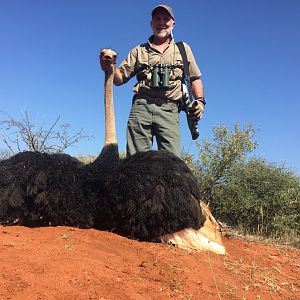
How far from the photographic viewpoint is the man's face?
5.85m

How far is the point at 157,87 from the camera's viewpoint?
560 centimetres

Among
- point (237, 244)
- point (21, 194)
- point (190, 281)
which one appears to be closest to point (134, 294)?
point (190, 281)

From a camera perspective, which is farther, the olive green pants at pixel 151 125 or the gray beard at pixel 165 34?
the gray beard at pixel 165 34

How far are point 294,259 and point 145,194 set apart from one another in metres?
2.23

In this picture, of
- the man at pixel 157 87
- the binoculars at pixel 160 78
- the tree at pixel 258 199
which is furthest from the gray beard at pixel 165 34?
the tree at pixel 258 199

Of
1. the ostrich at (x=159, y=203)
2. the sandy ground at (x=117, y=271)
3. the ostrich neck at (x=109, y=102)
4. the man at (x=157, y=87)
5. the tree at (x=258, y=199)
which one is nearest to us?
the sandy ground at (x=117, y=271)

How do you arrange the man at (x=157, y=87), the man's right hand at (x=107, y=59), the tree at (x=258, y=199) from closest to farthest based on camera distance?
the man's right hand at (x=107, y=59), the man at (x=157, y=87), the tree at (x=258, y=199)

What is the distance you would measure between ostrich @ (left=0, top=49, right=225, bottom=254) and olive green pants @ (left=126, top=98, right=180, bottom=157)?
41.9 inches

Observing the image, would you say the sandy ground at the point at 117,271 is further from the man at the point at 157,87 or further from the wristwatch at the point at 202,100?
the wristwatch at the point at 202,100

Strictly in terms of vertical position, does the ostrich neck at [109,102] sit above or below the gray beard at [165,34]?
below

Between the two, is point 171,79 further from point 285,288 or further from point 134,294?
point 134,294

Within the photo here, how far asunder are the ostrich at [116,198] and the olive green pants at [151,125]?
106 cm

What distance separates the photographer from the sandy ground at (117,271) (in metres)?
2.77

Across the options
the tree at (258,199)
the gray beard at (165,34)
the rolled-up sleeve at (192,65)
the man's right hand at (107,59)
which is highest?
the gray beard at (165,34)
